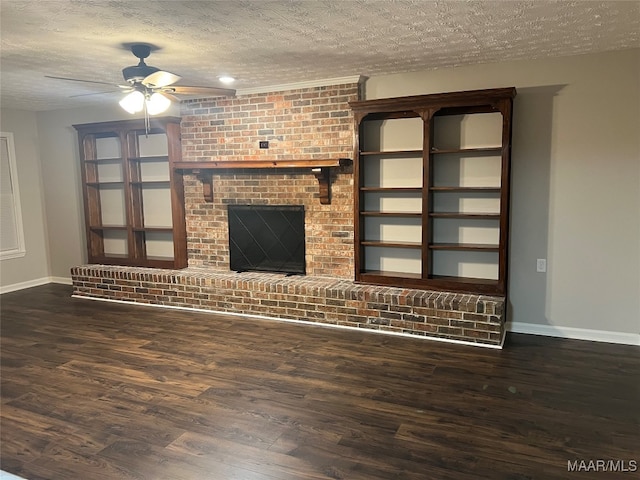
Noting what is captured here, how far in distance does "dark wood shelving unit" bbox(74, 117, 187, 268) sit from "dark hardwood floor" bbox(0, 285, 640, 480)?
154cm

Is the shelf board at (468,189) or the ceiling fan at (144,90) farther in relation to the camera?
the shelf board at (468,189)

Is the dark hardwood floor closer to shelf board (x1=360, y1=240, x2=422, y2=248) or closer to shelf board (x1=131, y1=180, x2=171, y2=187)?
shelf board (x1=360, y1=240, x2=422, y2=248)

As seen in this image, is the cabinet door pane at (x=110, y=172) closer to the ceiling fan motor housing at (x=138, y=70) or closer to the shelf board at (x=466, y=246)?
the ceiling fan motor housing at (x=138, y=70)

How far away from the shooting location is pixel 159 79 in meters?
3.08

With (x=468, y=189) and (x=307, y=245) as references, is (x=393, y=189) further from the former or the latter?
(x=307, y=245)

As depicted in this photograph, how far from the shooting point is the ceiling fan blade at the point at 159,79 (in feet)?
9.96

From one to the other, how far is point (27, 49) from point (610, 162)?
14.9 ft

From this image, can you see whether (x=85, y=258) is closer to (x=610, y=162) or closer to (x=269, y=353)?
(x=269, y=353)

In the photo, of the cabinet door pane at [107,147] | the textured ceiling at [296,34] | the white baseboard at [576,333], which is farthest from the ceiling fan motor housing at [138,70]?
the white baseboard at [576,333]

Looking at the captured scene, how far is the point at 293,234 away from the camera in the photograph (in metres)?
4.95

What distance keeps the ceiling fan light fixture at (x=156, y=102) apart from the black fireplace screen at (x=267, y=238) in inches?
72.8

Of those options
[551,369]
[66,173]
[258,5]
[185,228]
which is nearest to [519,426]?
[551,369]

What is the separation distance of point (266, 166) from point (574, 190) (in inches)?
112

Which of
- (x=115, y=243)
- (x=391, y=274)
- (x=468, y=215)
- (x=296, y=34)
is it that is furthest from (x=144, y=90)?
(x=115, y=243)
